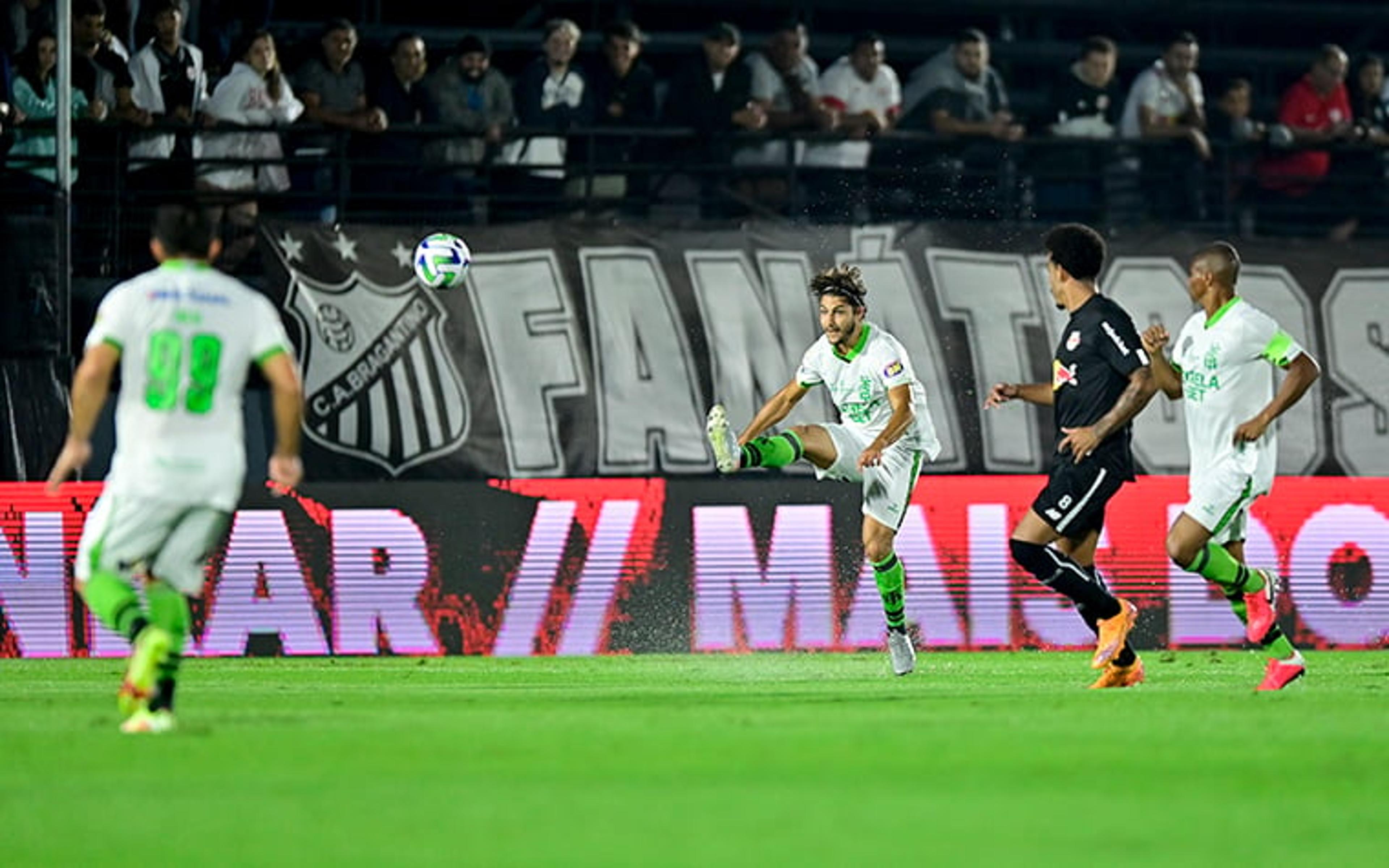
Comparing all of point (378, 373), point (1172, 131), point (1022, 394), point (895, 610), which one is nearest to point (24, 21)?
point (378, 373)

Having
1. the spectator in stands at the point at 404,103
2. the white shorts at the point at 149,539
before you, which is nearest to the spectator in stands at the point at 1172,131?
the spectator in stands at the point at 404,103

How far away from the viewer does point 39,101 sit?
18312mm

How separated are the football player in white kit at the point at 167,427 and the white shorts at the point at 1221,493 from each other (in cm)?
536

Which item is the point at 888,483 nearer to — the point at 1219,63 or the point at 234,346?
the point at 234,346

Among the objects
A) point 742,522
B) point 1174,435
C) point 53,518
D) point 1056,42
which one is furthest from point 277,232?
point 1056,42

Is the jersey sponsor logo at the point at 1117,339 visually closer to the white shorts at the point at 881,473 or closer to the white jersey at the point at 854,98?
the white shorts at the point at 881,473

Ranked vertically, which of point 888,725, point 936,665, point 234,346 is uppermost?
point 234,346

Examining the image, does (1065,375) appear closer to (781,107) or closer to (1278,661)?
(1278,661)

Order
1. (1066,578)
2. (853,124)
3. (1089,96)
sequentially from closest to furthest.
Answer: (1066,578)
(853,124)
(1089,96)

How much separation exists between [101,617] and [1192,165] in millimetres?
13397

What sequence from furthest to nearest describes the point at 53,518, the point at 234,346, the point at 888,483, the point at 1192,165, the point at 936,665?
the point at 1192,165
the point at 53,518
the point at 936,665
the point at 888,483
the point at 234,346

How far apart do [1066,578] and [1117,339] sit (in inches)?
49.1

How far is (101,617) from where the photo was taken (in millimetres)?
9500

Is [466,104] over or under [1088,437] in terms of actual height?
over
